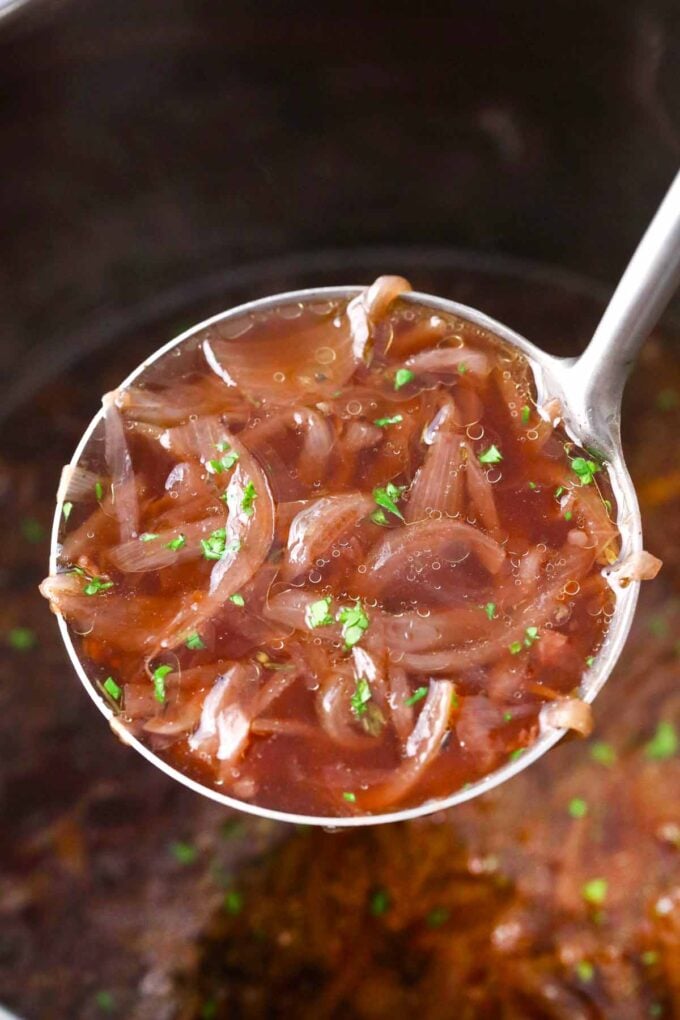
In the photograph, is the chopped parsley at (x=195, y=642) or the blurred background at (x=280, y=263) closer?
the chopped parsley at (x=195, y=642)

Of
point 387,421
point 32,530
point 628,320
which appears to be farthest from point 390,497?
point 32,530

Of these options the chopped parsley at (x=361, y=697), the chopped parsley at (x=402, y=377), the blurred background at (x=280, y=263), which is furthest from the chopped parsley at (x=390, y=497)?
the blurred background at (x=280, y=263)

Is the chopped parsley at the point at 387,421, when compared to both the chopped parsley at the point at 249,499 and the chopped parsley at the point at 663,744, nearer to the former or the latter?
the chopped parsley at the point at 249,499

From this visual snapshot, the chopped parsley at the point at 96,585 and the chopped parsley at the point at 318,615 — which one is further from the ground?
the chopped parsley at the point at 96,585

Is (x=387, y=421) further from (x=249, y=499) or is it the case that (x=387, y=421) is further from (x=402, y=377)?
(x=249, y=499)

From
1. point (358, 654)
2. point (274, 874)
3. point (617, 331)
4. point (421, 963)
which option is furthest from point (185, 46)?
point (421, 963)

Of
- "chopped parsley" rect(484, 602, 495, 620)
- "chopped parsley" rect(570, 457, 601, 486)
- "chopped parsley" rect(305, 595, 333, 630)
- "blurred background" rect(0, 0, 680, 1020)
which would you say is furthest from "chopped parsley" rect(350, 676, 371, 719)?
"blurred background" rect(0, 0, 680, 1020)

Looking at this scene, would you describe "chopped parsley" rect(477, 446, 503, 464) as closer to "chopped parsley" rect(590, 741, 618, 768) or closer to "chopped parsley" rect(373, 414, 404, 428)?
"chopped parsley" rect(373, 414, 404, 428)

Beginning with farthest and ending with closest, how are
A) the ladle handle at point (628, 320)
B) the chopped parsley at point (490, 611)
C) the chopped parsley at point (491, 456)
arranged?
the chopped parsley at point (491, 456), the chopped parsley at point (490, 611), the ladle handle at point (628, 320)
